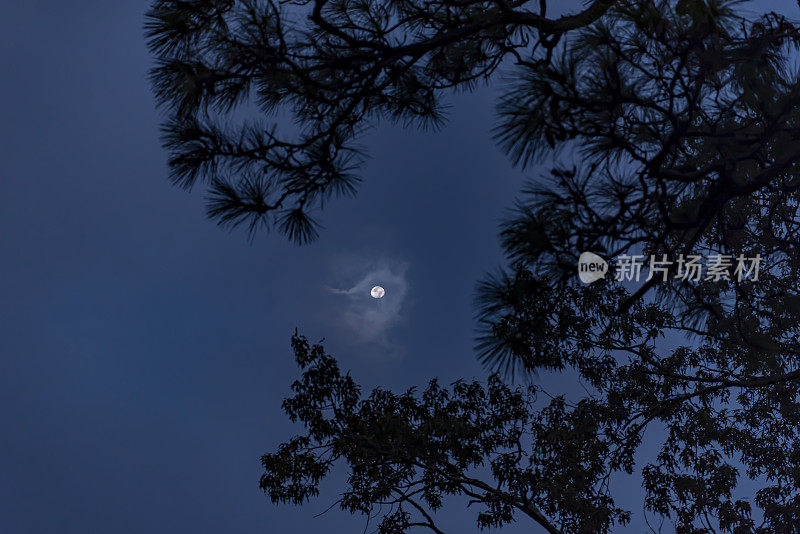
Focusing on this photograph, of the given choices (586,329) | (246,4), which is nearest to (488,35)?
(246,4)

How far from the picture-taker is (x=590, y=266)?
2818 mm

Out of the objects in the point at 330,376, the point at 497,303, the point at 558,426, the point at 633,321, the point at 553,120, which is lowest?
the point at 497,303

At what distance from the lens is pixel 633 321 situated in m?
5.80

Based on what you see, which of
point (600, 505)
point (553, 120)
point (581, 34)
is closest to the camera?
point (553, 120)

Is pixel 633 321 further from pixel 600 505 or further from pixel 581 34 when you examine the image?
pixel 581 34

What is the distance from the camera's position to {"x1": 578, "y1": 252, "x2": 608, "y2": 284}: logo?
278cm

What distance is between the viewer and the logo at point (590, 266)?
2.78m

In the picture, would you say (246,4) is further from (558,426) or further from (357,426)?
(558,426)

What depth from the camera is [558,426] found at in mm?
5621

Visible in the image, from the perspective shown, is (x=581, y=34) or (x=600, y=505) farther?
(x=600, y=505)

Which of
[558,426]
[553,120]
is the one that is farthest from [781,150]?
[558,426]

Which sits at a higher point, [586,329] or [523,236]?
[586,329]

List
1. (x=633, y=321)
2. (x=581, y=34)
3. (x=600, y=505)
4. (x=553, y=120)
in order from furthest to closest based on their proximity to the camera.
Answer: (x=633, y=321) < (x=600, y=505) < (x=581, y=34) < (x=553, y=120)

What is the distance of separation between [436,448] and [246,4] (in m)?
3.68
